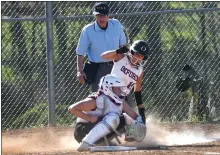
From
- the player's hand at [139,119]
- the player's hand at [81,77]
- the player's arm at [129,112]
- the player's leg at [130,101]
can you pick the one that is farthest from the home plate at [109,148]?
the player's leg at [130,101]

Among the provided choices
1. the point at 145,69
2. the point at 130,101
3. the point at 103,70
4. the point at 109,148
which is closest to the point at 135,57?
the point at 109,148

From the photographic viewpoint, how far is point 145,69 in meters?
13.7

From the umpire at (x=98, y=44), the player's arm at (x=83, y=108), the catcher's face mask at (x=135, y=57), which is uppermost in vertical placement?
the catcher's face mask at (x=135, y=57)

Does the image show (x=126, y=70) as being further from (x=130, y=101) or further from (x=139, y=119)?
(x=130, y=101)

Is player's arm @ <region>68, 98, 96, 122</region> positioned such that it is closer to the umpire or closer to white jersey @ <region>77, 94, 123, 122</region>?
white jersey @ <region>77, 94, 123, 122</region>

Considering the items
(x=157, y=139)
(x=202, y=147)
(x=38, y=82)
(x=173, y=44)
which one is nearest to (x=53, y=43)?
(x=38, y=82)

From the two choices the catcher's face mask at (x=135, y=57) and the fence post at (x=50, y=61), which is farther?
the fence post at (x=50, y=61)

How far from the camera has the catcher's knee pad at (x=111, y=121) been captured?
956cm

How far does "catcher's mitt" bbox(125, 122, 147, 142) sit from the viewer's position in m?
9.69

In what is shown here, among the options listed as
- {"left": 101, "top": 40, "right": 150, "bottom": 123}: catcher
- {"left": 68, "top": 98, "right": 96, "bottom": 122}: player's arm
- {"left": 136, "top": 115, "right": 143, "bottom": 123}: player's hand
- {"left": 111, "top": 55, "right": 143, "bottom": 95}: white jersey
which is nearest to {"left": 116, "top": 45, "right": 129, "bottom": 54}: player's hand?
{"left": 101, "top": 40, "right": 150, "bottom": 123}: catcher

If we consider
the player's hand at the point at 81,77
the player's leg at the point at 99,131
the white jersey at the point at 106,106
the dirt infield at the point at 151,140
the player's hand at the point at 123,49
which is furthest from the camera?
the player's hand at the point at 81,77

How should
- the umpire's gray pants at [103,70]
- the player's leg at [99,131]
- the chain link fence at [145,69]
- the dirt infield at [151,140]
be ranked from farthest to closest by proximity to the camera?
the chain link fence at [145,69]
the umpire's gray pants at [103,70]
the player's leg at [99,131]
the dirt infield at [151,140]

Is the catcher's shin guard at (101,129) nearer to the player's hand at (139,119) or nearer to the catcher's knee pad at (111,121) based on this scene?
the catcher's knee pad at (111,121)

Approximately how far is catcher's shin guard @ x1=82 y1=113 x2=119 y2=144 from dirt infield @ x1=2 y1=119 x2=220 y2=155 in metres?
0.23
